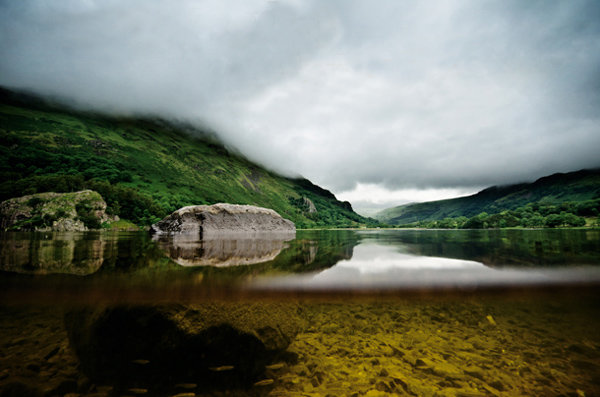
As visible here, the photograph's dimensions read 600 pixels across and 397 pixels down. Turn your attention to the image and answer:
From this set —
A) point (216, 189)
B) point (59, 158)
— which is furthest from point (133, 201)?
point (216, 189)

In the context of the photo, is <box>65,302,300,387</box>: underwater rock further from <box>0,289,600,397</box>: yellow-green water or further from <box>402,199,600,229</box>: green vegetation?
<box>402,199,600,229</box>: green vegetation

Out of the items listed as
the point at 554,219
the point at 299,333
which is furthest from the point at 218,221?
the point at 554,219

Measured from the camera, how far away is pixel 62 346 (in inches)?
138

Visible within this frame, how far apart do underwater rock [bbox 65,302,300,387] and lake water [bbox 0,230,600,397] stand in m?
0.02

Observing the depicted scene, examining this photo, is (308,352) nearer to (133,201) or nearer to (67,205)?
(67,205)

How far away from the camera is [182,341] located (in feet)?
12.2

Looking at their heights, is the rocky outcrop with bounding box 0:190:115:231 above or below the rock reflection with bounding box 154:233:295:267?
above

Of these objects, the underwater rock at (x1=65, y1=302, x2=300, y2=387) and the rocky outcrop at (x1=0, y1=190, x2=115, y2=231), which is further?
the rocky outcrop at (x1=0, y1=190, x2=115, y2=231)

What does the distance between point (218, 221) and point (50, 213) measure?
49309 millimetres

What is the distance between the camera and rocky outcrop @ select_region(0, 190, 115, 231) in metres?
54.3

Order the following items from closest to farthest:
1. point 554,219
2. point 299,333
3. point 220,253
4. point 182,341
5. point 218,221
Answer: point 182,341
point 299,333
point 220,253
point 218,221
point 554,219

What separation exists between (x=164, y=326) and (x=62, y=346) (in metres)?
1.31

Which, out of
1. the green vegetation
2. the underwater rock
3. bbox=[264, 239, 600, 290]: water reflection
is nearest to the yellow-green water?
the underwater rock

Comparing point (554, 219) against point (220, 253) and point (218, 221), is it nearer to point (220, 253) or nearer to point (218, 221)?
point (218, 221)
